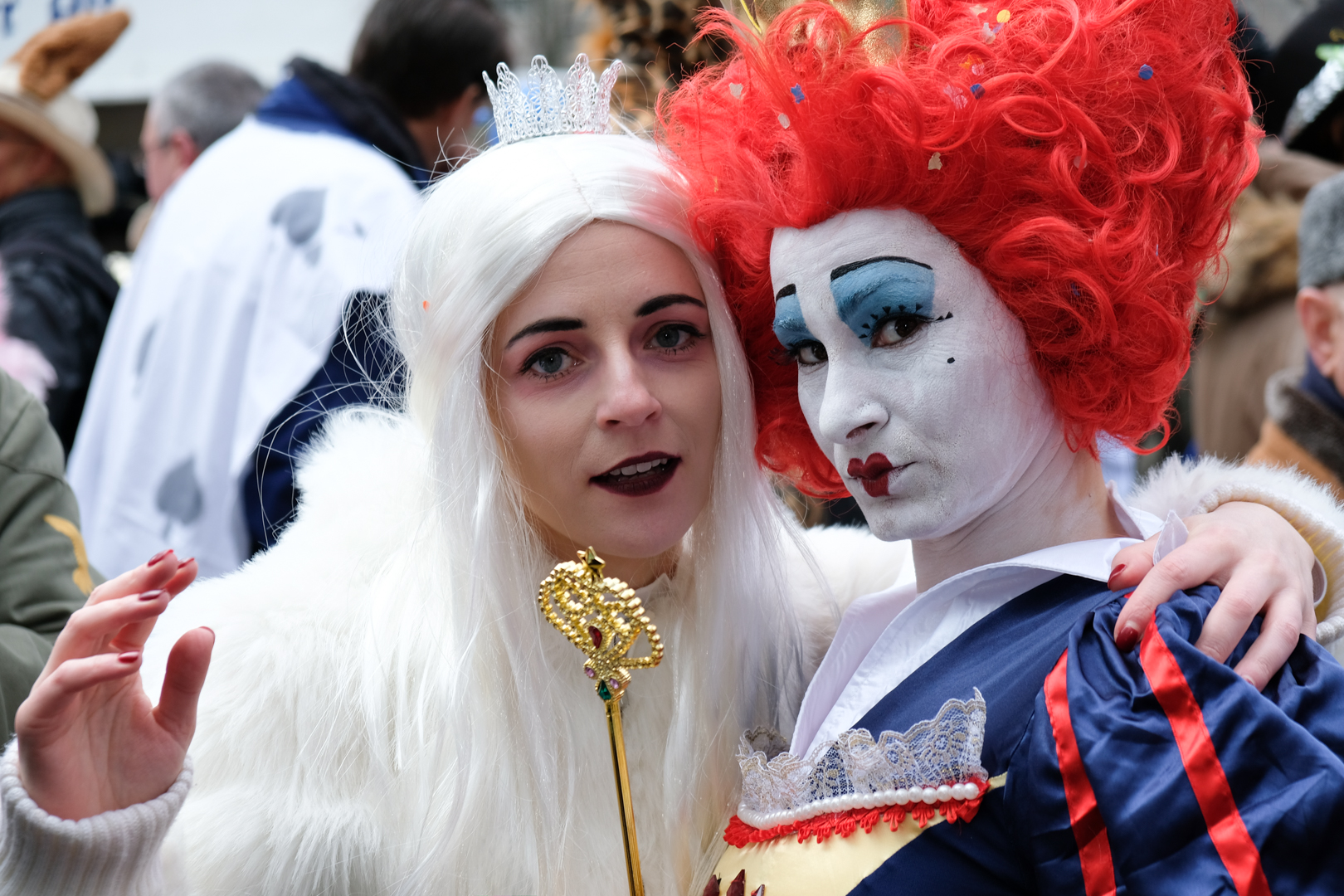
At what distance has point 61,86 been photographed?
12.5 feet

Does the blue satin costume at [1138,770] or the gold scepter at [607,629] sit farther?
the gold scepter at [607,629]

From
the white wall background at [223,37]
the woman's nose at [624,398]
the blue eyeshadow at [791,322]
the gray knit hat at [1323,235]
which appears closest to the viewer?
the blue eyeshadow at [791,322]

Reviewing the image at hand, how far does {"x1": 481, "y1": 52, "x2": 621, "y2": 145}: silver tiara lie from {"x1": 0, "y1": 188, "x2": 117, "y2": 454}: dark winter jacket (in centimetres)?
226

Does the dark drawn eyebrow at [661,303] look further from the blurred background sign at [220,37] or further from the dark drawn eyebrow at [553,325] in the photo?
the blurred background sign at [220,37]

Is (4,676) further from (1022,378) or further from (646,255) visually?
(1022,378)

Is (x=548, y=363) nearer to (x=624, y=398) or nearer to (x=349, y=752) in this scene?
(x=624, y=398)

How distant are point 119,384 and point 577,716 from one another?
76.9 inches

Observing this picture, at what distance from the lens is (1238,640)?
50.3 inches

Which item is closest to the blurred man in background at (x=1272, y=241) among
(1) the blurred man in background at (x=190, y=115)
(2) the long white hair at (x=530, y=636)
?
(2) the long white hair at (x=530, y=636)

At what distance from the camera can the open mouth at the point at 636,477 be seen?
1696 millimetres

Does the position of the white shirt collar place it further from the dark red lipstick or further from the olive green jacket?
the olive green jacket

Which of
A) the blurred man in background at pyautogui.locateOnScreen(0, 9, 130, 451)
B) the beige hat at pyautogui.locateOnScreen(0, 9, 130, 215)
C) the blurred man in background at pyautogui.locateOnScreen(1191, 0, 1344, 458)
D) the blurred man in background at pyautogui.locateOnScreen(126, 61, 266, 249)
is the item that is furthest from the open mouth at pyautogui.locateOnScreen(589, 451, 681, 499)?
the blurred man in background at pyautogui.locateOnScreen(126, 61, 266, 249)

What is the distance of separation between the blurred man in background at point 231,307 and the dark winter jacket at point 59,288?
388mm

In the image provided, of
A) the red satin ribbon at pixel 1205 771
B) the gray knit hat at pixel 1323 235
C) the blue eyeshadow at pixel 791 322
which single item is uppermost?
the blue eyeshadow at pixel 791 322
